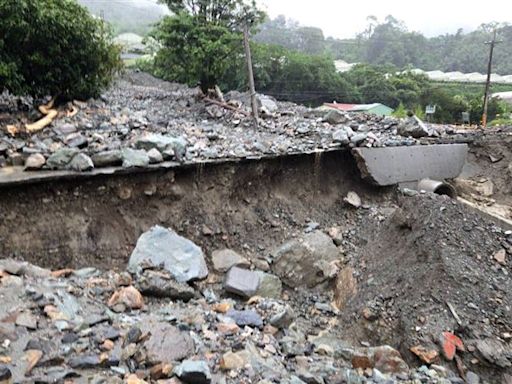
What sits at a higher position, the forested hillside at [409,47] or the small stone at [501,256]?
the forested hillside at [409,47]

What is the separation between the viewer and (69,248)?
454 centimetres

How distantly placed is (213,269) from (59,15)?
15.4ft

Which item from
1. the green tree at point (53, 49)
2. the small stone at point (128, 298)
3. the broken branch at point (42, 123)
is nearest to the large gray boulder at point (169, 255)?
the small stone at point (128, 298)

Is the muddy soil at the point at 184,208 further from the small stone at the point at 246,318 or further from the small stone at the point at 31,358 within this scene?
the small stone at the point at 31,358

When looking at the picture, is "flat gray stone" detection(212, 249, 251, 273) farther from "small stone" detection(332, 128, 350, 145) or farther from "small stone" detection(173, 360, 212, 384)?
"small stone" detection(332, 128, 350, 145)

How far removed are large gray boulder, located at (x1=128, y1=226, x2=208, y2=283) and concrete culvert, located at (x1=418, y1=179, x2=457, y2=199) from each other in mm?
4080

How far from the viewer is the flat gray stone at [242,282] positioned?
15.0ft

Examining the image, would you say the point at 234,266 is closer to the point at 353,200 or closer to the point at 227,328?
the point at 227,328

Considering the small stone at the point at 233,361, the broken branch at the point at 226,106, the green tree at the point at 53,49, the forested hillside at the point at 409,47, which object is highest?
the forested hillside at the point at 409,47

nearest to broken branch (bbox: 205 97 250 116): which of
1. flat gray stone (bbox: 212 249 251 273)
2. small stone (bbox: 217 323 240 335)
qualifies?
flat gray stone (bbox: 212 249 251 273)

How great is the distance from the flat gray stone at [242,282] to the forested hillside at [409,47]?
29.3 meters

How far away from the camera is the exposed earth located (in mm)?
2953

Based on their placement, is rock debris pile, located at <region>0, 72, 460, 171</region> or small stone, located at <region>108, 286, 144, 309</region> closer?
small stone, located at <region>108, 286, 144, 309</region>

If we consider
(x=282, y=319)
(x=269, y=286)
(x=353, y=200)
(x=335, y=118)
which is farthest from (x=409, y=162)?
(x=282, y=319)
